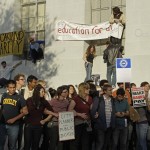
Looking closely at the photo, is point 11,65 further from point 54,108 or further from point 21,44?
point 54,108

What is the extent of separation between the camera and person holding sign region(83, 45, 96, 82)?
18.6m

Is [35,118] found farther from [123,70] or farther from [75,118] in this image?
[123,70]

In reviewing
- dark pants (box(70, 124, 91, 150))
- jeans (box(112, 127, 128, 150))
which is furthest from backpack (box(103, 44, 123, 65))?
dark pants (box(70, 124, 91, 150))

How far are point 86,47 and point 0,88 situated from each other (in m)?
3.74

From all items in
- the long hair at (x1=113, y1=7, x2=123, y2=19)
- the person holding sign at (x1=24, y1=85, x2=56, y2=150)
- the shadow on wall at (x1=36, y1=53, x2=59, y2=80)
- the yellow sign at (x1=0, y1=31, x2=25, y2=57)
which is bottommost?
the person holding sign at (x1=24, y1=85, x2=56, y2=150)

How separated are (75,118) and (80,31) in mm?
7565

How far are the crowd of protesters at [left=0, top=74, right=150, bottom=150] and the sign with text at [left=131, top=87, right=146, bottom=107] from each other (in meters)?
0.18

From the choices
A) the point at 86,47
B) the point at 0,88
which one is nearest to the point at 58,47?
the point at 86,47

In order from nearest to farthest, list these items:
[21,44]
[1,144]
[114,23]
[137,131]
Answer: [1,144] < [137,131] < [114,23] < [21,44]

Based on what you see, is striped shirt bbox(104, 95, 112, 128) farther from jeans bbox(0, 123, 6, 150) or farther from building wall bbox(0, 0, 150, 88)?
building wall bbox(0, 0, 150, 88)

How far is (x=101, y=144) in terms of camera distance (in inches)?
496

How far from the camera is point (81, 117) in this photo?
12.4m

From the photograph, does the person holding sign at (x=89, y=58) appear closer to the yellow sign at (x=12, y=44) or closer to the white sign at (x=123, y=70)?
the white sign at (x=123, y=70)

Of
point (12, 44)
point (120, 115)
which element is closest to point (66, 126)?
point (120, 115)
